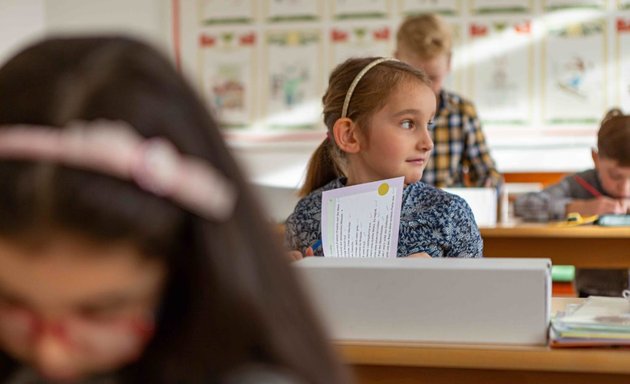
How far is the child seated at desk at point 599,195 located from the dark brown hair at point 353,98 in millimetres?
1369

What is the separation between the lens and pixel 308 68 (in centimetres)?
556

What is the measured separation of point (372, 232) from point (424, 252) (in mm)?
Answer: 255

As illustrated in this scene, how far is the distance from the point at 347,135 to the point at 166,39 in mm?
3506

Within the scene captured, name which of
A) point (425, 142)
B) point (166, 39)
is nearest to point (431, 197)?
point (425, 142)

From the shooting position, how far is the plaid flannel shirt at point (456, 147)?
12.4 feet

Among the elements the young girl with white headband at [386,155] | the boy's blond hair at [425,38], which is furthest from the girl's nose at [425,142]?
the boy's blond hair at [425,38]

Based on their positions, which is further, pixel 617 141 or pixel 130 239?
pixel 617 141

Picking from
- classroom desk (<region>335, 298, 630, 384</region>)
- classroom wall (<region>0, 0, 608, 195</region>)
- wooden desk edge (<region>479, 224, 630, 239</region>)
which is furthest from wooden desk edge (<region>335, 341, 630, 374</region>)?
classroom wall (<region>0, 0, 608, 195</region>)

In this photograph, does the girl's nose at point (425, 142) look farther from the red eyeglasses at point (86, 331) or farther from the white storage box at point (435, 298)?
the red eyeglasses at point (86, 331)

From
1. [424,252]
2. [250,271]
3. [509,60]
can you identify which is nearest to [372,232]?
[424,252]

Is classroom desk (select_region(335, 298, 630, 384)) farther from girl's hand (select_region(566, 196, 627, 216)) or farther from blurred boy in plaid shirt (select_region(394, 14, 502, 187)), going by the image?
blurred boy in plaid shirt (select_region(394, 14, 502, 187))

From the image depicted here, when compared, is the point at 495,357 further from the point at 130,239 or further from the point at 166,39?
the point at 166,39

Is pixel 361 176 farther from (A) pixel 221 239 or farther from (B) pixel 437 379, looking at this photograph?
(A) pixel 221 239

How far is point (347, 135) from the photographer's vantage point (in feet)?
7.71
